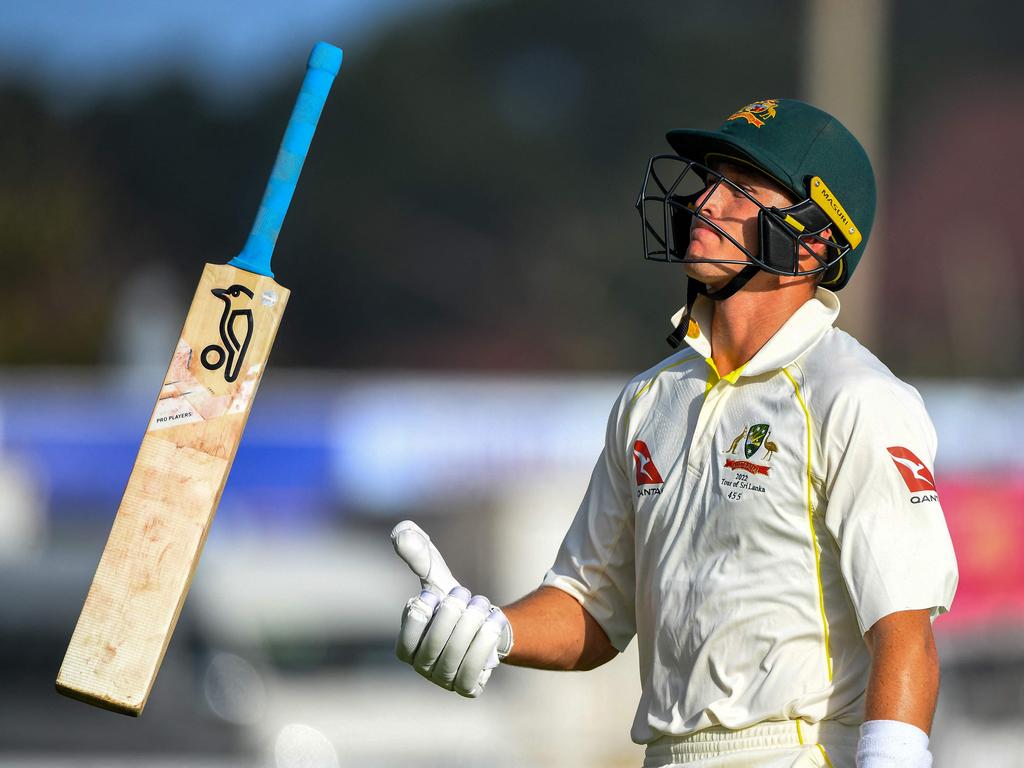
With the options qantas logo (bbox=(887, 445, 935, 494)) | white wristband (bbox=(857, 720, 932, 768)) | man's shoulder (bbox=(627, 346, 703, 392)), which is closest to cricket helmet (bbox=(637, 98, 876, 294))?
man's shoulder (bbox=(627, 346, 703, 392))

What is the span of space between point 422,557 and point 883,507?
820mm

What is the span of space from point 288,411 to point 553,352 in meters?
26.7

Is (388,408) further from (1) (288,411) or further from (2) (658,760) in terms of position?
Result: (2) (658,760)

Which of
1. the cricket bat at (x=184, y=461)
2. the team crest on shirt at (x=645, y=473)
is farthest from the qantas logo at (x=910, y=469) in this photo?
the cricket bat at (x=184, y=461)

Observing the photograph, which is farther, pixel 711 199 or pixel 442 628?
pixel 711 199

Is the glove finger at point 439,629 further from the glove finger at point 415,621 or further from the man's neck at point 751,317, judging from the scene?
the man's neck at point 751,317

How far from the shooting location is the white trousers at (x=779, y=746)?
2.88m

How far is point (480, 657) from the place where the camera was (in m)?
2.96

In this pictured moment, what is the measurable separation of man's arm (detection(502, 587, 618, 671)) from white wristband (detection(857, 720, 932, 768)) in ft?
2.47

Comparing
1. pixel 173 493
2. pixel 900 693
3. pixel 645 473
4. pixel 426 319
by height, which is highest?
pixel 426 319

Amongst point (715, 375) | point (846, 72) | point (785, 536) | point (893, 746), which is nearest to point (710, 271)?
point (715, 375)

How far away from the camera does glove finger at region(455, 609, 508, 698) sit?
2.96 metres

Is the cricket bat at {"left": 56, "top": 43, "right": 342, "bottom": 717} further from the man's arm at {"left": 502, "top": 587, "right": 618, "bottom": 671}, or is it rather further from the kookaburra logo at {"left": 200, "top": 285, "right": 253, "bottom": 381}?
the man's arm at {"left": 502, "top": 587, "right": 618, "bottom": 671}

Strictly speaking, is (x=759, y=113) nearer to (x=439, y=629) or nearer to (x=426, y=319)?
(x=439, y=629)
